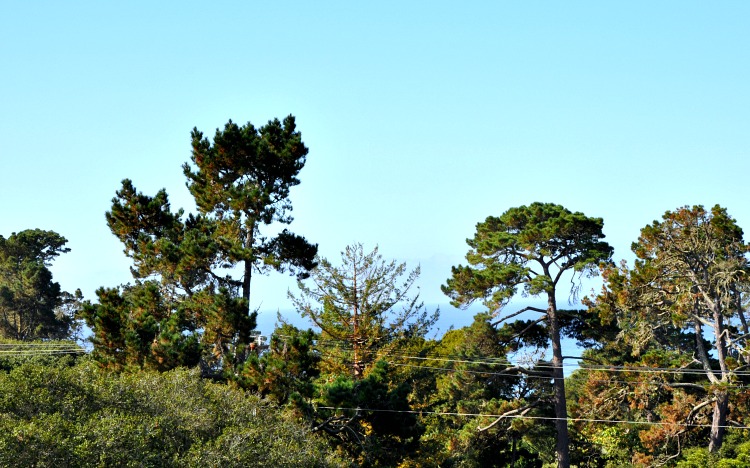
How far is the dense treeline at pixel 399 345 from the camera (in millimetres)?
23609

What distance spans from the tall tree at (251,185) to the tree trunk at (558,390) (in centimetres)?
1123

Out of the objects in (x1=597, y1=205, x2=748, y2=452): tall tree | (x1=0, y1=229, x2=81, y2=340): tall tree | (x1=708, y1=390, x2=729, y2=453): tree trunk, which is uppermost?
(x1=0, y1=229, x2=81, y2=340): tall tree

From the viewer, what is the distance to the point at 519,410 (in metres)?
35.0

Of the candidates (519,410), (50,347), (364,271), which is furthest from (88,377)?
(50,347)

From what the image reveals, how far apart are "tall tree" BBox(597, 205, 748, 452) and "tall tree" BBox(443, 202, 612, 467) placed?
2772mm

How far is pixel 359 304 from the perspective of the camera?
34.5m


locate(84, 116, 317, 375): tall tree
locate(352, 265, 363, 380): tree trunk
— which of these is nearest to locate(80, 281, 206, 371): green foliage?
locate(84, 116, 317, 375): tall tree

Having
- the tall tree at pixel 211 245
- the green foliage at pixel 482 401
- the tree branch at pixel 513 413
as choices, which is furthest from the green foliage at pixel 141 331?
the tree branch at pixel 513 413

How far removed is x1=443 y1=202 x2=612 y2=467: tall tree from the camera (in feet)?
113

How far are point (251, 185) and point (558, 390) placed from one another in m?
15.9

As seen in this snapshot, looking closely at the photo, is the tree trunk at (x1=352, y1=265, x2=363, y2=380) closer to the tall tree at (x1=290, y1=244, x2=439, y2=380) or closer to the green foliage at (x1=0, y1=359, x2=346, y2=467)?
the tall tree at (x1=290, y1=244, x2=439, y2=380)

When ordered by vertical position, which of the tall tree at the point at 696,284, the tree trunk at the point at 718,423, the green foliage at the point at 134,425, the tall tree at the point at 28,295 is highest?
the tall tree at the point at 28,295

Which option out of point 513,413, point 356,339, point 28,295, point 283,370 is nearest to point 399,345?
point 356,339

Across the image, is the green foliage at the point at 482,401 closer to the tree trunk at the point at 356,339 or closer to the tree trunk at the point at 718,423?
the tree trunk at the point at 356,339
